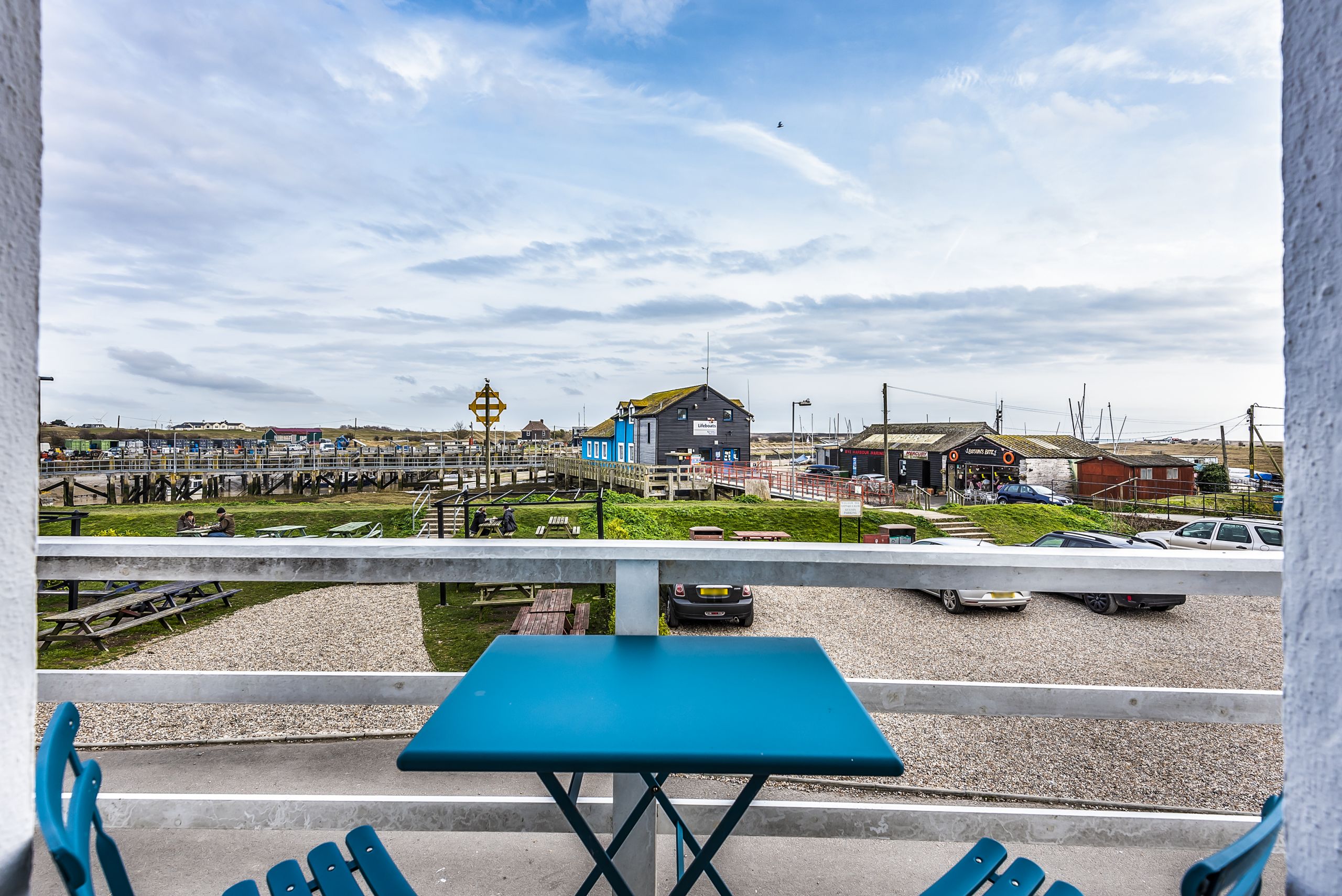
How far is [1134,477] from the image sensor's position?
3775 centimetres

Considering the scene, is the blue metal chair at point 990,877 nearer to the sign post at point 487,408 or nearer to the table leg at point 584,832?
the table leg at point 584,832

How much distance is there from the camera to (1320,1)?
729 mm

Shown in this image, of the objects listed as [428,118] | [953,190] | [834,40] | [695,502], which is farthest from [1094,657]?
[953,190]

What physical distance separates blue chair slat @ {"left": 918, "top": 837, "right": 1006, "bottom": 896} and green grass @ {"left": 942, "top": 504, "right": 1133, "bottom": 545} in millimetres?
20521

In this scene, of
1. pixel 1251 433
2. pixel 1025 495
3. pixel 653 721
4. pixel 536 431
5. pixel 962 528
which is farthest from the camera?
pixel 536 431

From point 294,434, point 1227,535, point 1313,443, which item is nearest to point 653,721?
point 1313,443

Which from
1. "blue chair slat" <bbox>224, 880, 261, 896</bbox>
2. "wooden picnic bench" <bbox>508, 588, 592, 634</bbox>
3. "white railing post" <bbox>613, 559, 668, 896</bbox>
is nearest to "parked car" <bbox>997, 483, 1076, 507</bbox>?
"wooden picnic bench" <bbox>508, 588, 592, 634</bbox>

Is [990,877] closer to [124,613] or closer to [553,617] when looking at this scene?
[553,617]

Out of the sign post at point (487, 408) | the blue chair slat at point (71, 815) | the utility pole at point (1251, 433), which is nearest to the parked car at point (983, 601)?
the blue chair slat at point (71, 815)

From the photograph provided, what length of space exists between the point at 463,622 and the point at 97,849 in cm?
791

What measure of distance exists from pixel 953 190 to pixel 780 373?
32.8 meters

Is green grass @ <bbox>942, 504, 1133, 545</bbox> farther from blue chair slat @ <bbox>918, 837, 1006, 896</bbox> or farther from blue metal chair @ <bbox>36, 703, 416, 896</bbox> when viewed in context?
blue metal chair @ <bbox>36, 703, 416, 896</bbox>

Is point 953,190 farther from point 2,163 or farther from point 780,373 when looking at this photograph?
point 2,163

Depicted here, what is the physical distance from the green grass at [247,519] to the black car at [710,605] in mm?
11622
